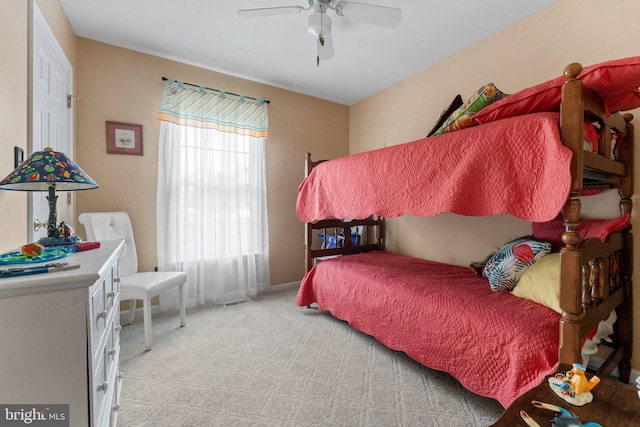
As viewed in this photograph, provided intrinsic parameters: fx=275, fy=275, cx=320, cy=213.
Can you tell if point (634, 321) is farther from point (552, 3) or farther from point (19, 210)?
point (19, 210)

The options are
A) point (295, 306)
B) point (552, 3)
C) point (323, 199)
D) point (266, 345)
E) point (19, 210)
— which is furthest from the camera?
point (295, 306)

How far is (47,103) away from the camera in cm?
175

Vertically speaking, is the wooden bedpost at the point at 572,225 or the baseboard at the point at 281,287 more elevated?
Answer: the wooden bedpost at the point at 572,225

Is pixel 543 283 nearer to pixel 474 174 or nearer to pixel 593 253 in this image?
pixel 593 253

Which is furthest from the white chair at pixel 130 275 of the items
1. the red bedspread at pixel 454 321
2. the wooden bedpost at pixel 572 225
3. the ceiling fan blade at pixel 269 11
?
the wooden bedpost at pixel 572 225

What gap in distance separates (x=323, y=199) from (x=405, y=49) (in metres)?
1.59

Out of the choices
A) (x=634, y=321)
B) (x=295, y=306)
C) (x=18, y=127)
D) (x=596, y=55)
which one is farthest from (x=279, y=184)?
(x=634, y=321)

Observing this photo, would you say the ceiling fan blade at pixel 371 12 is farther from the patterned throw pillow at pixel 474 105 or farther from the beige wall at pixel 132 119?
the beige wall at pixel 132 119

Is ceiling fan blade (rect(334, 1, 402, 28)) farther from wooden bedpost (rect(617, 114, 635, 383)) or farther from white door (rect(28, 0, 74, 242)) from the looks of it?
white door (rect(28, 0, 74, 242))

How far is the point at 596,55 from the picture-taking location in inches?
69.9

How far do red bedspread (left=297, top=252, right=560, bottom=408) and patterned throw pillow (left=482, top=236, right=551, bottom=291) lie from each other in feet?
0.25

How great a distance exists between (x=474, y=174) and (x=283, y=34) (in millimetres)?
1962

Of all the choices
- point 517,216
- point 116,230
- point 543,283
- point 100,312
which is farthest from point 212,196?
point 543,283

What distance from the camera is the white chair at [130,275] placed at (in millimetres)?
2072
